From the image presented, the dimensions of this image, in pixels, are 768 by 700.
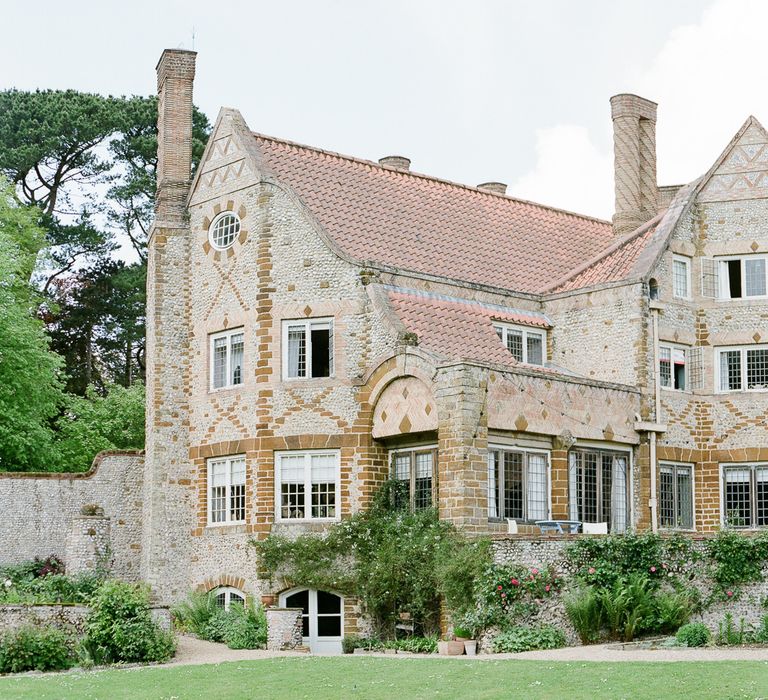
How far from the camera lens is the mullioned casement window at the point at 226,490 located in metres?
34.1

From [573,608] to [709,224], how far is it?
13.8 meters

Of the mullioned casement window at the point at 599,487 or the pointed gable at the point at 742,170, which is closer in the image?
the mullioned casement window at the point at 599,487

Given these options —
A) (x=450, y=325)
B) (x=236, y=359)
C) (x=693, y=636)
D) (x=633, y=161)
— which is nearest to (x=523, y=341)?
(x=450, y=325)

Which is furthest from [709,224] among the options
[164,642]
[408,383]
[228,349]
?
[164,642]

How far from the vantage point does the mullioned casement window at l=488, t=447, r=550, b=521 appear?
1212 inches

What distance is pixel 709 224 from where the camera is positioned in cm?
3734

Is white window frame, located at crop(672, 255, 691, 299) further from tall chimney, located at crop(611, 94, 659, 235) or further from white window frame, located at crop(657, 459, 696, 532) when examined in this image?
white window frame, located at crop(657, 459, 696, 532)

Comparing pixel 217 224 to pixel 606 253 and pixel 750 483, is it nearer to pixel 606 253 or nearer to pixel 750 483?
pixel 606 253

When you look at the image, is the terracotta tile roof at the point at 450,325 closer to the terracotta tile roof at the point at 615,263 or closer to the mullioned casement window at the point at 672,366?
the terracotta tile roof at the point at 615,263

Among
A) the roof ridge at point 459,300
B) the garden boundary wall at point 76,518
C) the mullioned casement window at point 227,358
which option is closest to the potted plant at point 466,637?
the roof ridge at point 459,300

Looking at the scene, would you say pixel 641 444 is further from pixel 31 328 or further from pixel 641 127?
pixel 31 328

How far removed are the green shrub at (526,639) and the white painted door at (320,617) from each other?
568cm

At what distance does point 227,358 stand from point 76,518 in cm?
592

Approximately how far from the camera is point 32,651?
1073 inches
